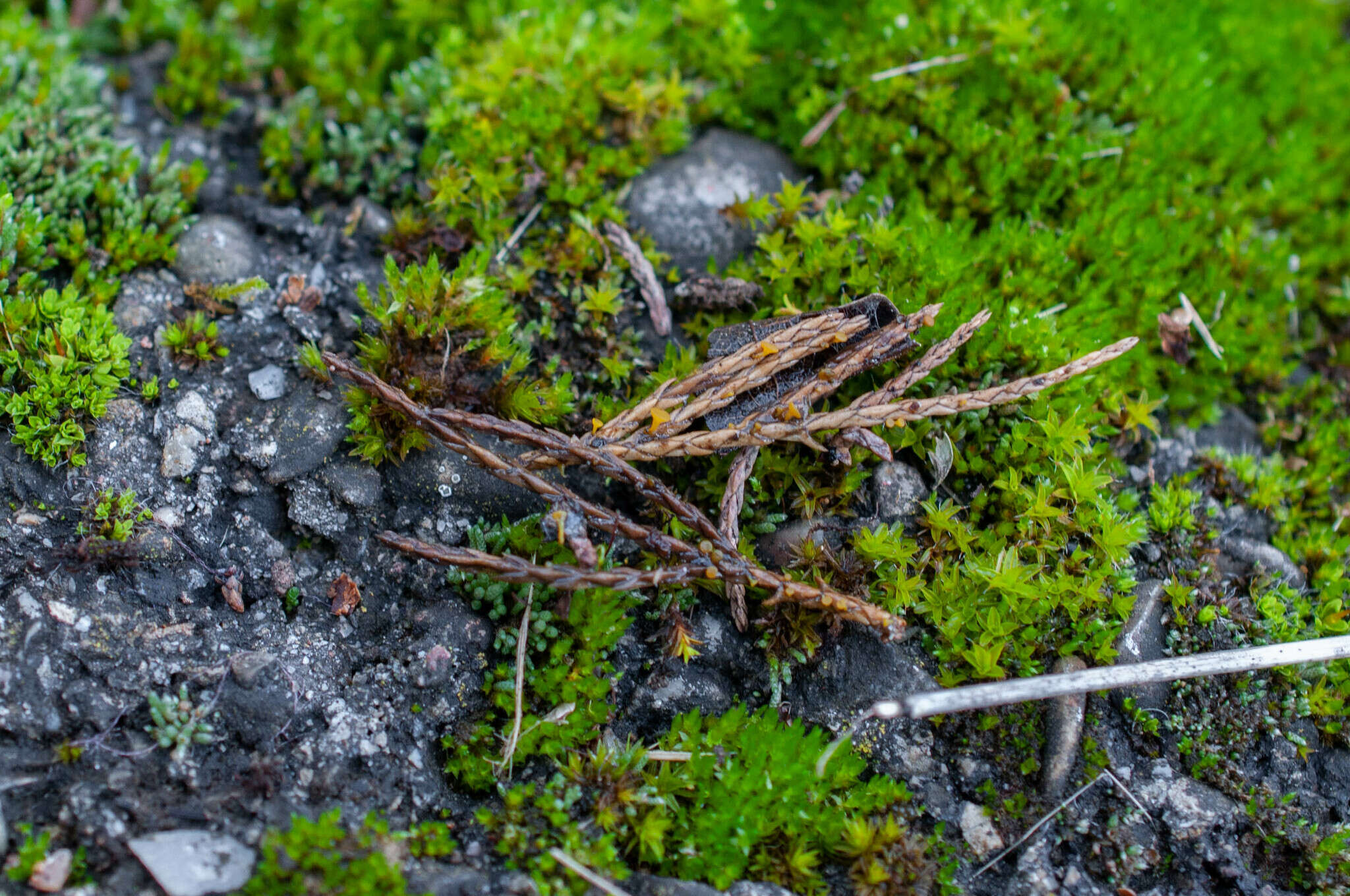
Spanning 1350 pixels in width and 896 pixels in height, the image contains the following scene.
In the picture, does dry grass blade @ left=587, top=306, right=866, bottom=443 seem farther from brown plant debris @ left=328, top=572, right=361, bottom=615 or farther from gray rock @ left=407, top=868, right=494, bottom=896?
gray rock @ left=407, top=868, right=494, bottom=896

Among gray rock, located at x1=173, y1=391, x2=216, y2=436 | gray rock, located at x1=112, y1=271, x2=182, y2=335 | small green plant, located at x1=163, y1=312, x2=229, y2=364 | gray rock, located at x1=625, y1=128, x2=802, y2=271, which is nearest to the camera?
gray rock, located at x1=173, y1=391, x2=216, y2=436

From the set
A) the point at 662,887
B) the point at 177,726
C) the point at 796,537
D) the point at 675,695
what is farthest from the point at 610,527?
the point at 177,726

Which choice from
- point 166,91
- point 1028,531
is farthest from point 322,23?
point 1028,531

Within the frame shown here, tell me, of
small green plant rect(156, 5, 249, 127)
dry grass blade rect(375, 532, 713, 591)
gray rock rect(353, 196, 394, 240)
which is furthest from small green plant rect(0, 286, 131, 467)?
small green plant rect(156, 5, 249, 127)

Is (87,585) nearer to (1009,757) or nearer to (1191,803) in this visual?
(1009,757)

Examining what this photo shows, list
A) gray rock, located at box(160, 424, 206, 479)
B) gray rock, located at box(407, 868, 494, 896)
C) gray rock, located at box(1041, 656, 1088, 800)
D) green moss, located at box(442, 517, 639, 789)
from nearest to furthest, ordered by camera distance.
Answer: gray rock, located at box(407, 868, 494, 896) → green moss, located at box(442, 517, 639, 789) → gray rock, located at box(1041, 656, 1088, 800) → gray rock, located at box(160, 424, 206, 479)

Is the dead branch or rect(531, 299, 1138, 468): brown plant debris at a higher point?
rect(531, 299, 1138, 468): brown plant debris

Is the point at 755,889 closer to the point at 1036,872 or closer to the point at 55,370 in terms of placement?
the point at 1036,872

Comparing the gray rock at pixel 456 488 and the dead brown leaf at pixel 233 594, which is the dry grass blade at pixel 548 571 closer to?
the gray rock at pixel 456 488
